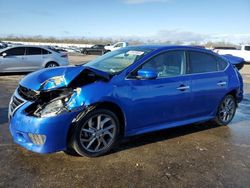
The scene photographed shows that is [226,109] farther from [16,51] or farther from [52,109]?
[16,51]

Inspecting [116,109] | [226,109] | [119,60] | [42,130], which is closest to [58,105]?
[42,130]

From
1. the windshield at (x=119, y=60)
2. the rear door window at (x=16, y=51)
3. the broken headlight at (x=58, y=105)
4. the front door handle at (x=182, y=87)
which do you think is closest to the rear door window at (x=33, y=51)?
the rear door window at (x=16, y=51)

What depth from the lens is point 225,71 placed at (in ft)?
21.0

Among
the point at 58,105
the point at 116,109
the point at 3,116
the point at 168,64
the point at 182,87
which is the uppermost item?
the point at 168,64

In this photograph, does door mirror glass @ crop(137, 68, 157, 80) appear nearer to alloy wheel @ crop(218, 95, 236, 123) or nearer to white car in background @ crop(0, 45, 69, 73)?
alloy wheel @ crop(218, 95, 236, 123)

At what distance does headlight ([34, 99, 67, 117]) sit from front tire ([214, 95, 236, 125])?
3501 mm

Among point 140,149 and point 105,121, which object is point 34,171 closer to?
point 105,121

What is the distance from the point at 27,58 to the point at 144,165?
1197 centimetres

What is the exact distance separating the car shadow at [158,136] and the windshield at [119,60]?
1.17 m

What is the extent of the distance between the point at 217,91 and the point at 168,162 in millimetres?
2277

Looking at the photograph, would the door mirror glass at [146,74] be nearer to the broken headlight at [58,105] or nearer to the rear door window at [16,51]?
the broken headlight at [58,105]

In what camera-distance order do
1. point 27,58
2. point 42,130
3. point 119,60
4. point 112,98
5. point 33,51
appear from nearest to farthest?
point 42,130 → point 112,98 → point 119,60 → point 27,58 → point 33,51

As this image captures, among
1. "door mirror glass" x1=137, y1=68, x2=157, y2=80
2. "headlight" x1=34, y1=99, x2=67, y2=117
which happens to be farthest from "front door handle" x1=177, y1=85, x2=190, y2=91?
"headlight" x1=34, y1=99, x2=67, y2=117

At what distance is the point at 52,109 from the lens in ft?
13.5
